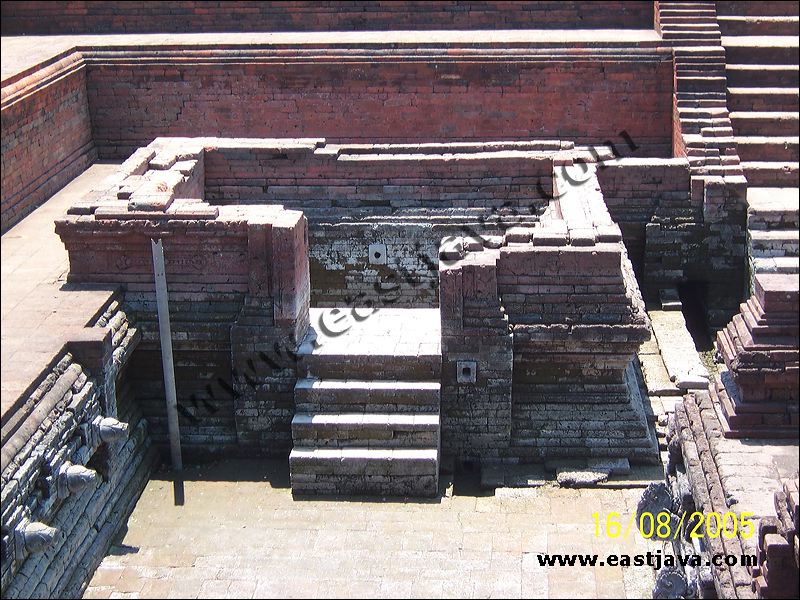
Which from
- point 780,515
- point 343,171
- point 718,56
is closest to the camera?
point 780,515

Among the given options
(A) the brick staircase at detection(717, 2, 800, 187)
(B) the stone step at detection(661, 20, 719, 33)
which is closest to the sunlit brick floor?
(A) the brick staircase at detection(717, 2, 800, 187)

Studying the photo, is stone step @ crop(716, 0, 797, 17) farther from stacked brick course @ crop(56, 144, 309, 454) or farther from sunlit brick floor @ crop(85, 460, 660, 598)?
sunlit brick floor @ crop(85, 460, 660, 598)

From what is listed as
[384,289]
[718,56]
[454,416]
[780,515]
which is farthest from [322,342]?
[718,56]

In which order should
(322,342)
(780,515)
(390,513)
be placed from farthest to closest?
(322,342) < (390,513) < (780,515)

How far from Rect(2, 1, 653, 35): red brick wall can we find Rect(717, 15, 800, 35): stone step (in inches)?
43.0

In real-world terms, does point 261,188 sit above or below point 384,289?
above

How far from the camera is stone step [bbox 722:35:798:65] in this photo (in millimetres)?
15328

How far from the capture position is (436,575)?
8859mm

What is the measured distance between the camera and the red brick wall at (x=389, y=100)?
1520 centimetres

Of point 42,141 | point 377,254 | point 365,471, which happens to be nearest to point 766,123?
point 377,254

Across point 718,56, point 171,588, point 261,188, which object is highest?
point 718,56

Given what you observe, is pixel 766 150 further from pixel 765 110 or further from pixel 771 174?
pixel 765 110

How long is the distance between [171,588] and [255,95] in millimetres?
8358

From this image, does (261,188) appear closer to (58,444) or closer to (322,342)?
(322,342)
